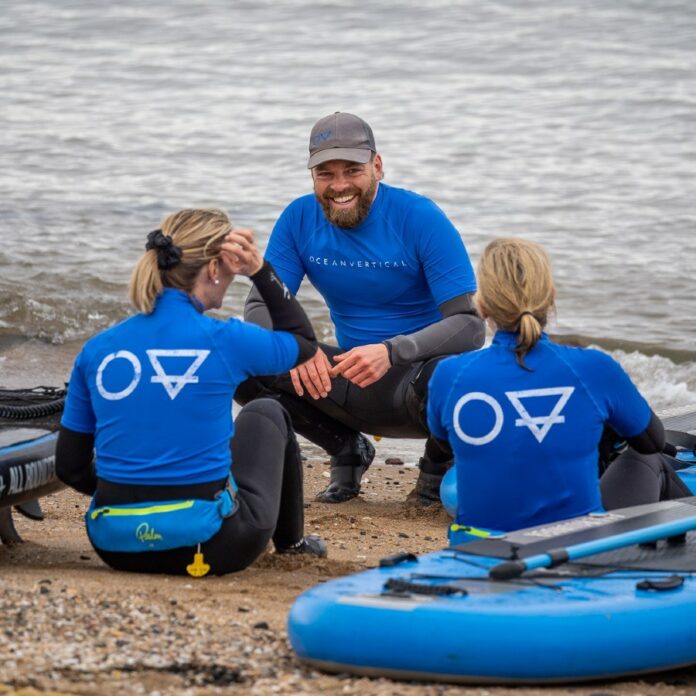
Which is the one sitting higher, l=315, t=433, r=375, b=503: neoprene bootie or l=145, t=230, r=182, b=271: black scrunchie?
l=145, t=230, r=182, b=271: black scrunchie

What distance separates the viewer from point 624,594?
4023mm

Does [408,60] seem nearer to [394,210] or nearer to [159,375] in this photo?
[394,210]

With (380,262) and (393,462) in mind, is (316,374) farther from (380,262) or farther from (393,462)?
(393,462)

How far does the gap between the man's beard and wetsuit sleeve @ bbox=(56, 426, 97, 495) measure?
216cm

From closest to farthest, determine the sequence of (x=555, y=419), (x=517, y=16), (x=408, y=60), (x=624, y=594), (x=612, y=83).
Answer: (x=624, y=594) < (x=555, y=419) < (x=612, y=83) < (x=408, y=60) < (x=517, y=16)

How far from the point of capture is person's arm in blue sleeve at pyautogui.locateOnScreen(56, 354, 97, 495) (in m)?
4.67

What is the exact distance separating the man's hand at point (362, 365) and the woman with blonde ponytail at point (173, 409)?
125 cm

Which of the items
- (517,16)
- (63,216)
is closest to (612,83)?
(517,16)

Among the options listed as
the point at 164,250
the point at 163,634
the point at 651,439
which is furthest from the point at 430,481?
the point at 163,634

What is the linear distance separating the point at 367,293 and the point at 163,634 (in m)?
2.95

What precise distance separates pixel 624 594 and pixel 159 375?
1.66m

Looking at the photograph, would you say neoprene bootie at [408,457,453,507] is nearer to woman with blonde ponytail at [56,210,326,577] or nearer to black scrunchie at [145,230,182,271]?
woman with blonde ponytail at [56,210,326,577]

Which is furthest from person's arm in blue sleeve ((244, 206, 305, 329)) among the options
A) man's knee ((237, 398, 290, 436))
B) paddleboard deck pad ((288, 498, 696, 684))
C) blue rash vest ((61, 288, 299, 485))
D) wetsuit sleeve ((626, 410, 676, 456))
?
paddleboard deck pad ((288, 498, 696, 684))

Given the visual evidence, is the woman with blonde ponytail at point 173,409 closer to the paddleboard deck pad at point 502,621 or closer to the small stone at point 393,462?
the paddleboard deck pad at point 502,621
